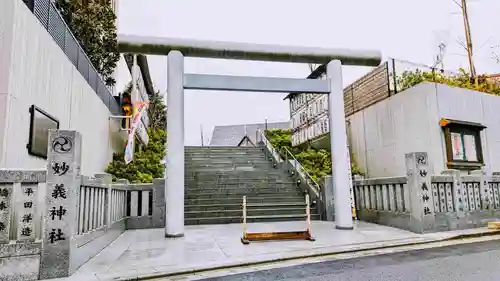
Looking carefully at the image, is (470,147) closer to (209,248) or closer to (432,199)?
(432,199)

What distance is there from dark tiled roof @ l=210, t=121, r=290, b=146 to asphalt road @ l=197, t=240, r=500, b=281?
34854mm

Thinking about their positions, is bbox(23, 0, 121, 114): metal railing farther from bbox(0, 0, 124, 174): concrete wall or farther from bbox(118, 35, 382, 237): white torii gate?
bbox(118, 35, 382, 237): white torii gate

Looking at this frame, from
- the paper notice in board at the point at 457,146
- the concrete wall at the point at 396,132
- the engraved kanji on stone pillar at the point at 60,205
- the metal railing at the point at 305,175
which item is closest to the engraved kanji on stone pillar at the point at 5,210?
the engraved kanji on stone pillar at the point at 60,205

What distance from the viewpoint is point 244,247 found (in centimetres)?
700

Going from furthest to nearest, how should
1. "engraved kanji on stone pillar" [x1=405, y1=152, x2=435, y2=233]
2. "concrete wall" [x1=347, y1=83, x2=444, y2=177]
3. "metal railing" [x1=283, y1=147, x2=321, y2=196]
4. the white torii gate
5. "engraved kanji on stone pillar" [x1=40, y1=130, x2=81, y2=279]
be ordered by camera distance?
"metal railing" [x1=283, y1=147, x2=321, y2=196], "concrete wall" [x1=347, y1=83, x2=444, y2=177], the white torii gate, "engraved kanji on stone pillar" [x1=405, y1=152, x2=435, y2=233], "engraved kanji on stone pillar" [x1=40, y1=130, x2=81, y2=279]

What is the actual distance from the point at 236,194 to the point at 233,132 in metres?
30.4

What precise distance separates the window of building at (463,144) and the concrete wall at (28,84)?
11395 millimetres

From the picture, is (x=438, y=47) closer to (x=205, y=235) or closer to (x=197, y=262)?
(x=205, y=235)

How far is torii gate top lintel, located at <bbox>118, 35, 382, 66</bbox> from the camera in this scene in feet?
29.7

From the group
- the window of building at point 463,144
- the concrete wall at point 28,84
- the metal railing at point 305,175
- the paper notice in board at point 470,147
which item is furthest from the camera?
the metal railing at point 305,175

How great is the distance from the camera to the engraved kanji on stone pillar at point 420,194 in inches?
333

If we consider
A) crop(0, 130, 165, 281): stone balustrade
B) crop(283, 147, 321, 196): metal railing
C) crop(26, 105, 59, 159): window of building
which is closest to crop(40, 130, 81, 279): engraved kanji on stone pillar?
crop(0, 130, 165, 281): stone balustrade

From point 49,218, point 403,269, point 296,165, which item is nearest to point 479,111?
point 296,165

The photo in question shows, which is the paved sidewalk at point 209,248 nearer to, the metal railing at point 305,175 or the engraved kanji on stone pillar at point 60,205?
the engraved kanji on stone pillar at point 60,205
